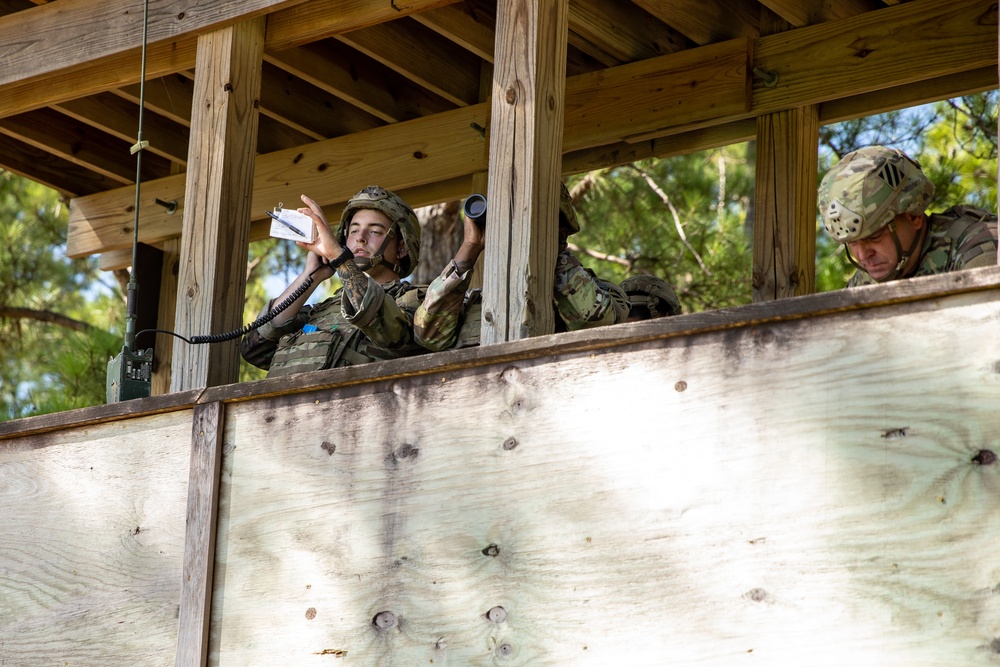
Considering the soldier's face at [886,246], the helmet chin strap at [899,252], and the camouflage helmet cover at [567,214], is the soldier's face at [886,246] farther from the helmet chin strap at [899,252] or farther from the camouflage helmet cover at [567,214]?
the camouflage helmet cover at [567,214]

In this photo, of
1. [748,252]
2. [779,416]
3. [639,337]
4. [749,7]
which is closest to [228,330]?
[639,337]

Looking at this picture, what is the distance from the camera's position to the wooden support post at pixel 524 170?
3996 mm

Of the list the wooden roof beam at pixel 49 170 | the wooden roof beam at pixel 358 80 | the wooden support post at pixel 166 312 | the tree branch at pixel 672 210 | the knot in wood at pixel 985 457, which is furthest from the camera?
the tree branch at pixel 672 210

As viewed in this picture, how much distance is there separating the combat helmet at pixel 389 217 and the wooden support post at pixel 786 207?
1.27 metres

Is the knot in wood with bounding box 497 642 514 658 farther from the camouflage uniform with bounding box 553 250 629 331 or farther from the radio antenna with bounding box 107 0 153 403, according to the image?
the radio antenna with bounding box 107 0 153 403

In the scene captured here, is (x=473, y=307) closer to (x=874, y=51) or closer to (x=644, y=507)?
(x=644, y=507)

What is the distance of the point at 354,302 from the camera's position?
14.6 feet

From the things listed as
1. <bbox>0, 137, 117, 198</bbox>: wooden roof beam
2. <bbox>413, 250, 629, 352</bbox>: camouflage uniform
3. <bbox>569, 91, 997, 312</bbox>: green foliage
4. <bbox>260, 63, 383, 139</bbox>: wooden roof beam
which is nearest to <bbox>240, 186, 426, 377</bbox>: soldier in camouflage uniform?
<bbox>413, 250, 629, 352</bbox>: camouflage uniform

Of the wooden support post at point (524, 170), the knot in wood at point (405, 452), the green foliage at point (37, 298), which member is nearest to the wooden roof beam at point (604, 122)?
the wooden support post at point (524, 170)

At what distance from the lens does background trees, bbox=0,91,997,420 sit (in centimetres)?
973

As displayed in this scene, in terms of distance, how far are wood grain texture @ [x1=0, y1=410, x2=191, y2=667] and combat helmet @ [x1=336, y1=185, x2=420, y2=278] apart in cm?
119

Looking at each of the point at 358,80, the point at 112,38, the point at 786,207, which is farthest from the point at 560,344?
the point at 358,80

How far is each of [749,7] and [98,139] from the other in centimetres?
308

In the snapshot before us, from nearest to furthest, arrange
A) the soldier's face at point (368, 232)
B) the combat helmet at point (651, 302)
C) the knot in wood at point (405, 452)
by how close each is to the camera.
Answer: the knot in wood at point (405, 452), the combat helmet at point (651, 302), the soldier's face at point (368, 232)
